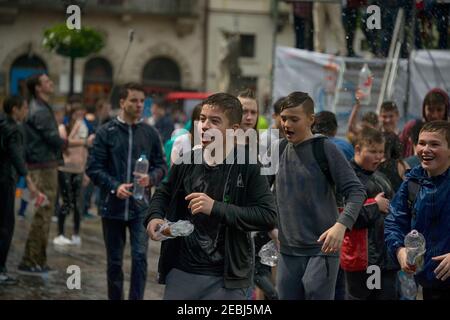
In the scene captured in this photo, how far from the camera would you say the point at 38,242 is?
973 centimetres

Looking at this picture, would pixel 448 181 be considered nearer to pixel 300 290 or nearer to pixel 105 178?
pixel 300 290

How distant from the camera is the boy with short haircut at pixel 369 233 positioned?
6.59 metres

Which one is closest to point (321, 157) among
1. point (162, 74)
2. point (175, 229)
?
point (175, 229)

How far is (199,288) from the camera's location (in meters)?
5.00

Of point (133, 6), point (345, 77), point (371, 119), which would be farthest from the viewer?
point (133, 6)

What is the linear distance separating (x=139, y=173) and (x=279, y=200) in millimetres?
1769

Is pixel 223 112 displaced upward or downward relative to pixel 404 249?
upward

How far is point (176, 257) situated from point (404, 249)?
4.02 ft

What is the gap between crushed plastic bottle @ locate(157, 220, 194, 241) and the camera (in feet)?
16.2

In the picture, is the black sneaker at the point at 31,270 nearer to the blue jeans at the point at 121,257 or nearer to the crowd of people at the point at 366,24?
the blue jeans at the point at 121,257

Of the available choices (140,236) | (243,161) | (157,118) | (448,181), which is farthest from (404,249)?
(157,118)

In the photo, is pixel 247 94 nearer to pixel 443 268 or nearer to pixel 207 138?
pixel 207 138

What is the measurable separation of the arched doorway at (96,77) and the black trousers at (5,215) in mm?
30543

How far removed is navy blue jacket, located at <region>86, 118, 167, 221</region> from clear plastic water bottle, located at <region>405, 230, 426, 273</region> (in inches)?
112
